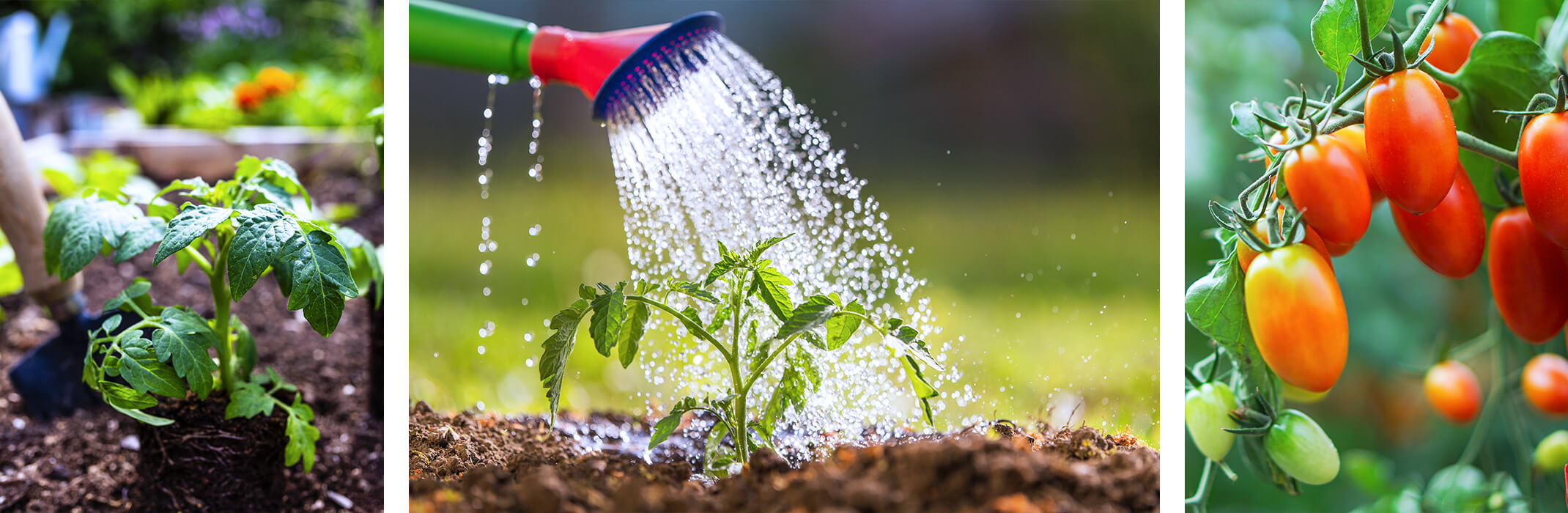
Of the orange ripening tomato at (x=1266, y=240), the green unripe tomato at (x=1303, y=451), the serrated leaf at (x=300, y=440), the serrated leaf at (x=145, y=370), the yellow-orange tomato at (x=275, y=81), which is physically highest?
the yellow-orange tomato at (x=275, y=81)

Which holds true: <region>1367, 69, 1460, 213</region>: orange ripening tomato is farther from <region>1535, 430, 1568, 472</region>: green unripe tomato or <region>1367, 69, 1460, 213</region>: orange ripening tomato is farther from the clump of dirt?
the clump of dirt

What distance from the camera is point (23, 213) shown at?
0.91 m

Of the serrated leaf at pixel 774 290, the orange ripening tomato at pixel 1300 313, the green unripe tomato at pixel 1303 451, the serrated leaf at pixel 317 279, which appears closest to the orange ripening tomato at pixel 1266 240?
the orange ripening tomato at pixel 1300 313

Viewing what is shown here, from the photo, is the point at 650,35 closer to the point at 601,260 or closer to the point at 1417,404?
the point at 601,260

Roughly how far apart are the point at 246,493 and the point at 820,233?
24.6 inches

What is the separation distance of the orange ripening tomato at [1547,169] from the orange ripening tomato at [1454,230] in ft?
0.10

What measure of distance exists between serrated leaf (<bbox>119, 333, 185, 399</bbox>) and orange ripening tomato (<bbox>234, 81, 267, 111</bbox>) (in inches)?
63.8

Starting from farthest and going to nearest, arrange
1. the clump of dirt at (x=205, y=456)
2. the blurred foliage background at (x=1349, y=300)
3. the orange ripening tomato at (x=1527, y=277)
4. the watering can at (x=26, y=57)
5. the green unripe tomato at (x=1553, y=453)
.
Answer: the watering can at (x=26, y=57), the blurred foliage background at (x=1349, y=300), the clump of dirt at (x=205, y=456), the green unripe tomato at (x=1553, y=453), the orange ripening tomato at (x=1527, y=277)

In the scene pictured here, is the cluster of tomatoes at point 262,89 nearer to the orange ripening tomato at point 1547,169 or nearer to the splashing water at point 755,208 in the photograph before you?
the splashing water at point 755,208

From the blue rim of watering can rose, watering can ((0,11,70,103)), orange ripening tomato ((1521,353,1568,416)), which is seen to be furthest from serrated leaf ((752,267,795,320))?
watering can ((0,11,70,103))

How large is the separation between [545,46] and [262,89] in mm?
1736

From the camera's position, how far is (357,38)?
7.98 ft

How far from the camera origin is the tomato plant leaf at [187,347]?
0.71 metres

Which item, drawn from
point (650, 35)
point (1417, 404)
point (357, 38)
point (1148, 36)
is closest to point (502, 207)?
point (650, 35)
